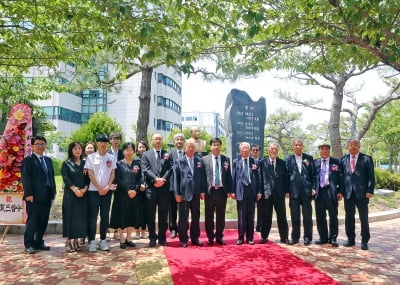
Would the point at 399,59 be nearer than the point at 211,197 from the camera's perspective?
Yes

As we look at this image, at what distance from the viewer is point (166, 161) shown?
19.0 feet

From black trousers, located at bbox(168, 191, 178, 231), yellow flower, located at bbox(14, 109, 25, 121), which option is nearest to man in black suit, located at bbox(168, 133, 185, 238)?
black trousers, located at bbox(168, 191, 178, 231)

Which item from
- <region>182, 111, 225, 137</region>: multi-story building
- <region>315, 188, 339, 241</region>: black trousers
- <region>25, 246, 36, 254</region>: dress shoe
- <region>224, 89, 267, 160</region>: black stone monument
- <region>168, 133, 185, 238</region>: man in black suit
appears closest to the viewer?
<region>25, 246, 36, 254</region>: dress shoe

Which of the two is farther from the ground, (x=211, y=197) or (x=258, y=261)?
(x=211, y=197)

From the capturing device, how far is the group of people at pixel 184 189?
5.29m

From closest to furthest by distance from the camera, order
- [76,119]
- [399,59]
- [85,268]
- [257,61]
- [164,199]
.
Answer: [399,59] → [85,268] → [257,61] → [164,199] → [76,119]

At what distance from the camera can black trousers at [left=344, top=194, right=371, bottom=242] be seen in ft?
18.3

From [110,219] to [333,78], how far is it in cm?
1096

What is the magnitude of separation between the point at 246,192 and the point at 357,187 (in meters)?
1.79

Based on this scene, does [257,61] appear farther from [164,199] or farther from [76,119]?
[76,119]

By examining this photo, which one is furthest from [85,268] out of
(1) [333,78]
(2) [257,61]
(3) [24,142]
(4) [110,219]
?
(1) [333,78]

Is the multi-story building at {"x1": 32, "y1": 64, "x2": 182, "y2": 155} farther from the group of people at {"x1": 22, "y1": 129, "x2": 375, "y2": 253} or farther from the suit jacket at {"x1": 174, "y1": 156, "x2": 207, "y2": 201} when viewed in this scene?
the suit jacket at {"x1": 174, "y1": 156, "x2": 207, "y2": 201}

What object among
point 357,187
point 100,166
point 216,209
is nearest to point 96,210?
point 100,166

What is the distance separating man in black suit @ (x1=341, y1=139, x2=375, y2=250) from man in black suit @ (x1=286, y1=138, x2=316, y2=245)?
1.83ft
